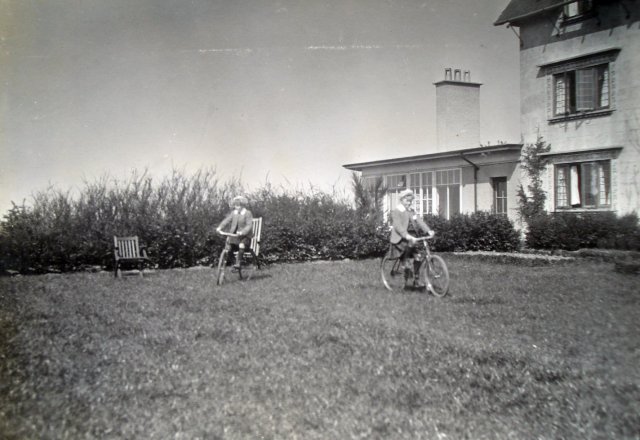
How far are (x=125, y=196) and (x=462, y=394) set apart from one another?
13591 millimetres

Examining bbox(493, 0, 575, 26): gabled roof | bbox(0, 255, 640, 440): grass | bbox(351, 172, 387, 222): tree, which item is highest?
bbox(493, 0, 575, 26): gabled roof

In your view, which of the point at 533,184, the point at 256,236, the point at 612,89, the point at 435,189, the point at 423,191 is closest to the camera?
the point at 256,236

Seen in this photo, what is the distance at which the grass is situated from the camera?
4.07m

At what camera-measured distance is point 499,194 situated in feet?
74.5

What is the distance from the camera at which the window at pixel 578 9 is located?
58.2 ft

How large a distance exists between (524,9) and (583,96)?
3.78 metres

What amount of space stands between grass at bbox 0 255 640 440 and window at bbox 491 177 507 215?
42.4 ft

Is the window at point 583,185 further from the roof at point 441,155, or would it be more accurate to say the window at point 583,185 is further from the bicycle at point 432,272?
the bicycle at point 432,272

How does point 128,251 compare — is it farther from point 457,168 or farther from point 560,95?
point 560,95

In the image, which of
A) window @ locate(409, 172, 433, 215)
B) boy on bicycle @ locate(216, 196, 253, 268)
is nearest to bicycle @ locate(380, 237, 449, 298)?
boy on bicycle @ locate(216, 196, 253, 268)

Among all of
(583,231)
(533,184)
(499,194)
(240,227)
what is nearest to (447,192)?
(499,194)

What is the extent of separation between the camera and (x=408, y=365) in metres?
5.37

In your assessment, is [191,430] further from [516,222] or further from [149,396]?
[516,222]

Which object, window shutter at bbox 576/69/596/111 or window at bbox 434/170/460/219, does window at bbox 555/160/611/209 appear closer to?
window shutter at bbox 576/69/596/111
